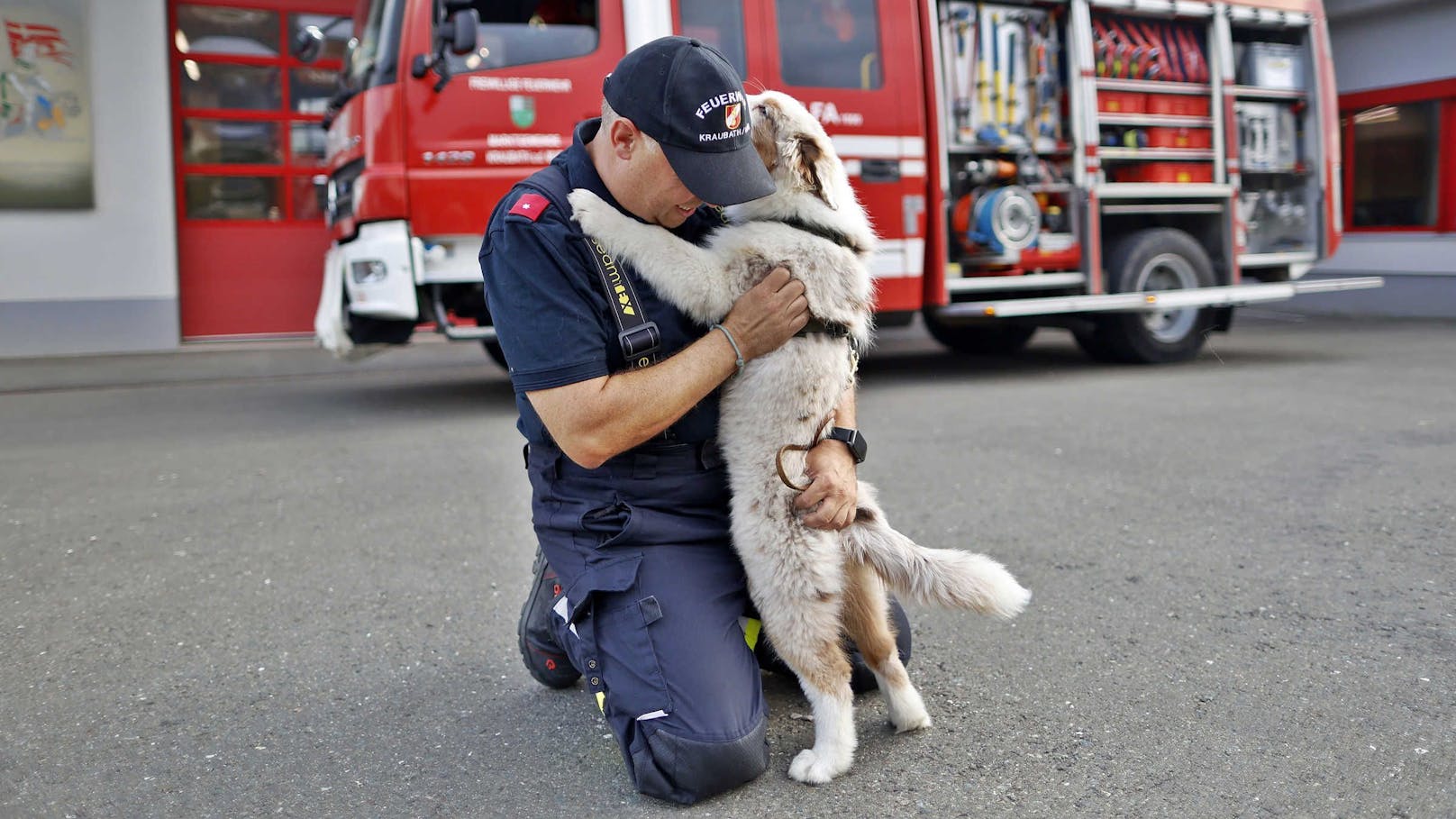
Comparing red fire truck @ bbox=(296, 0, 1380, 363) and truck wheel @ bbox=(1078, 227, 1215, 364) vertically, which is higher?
red fire truck @ bbox=(296, 0, 1380, 363)

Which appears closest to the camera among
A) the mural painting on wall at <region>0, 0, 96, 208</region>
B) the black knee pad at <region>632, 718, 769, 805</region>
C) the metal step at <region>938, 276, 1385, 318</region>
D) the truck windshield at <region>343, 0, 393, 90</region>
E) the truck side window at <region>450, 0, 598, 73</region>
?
the black knee pad at <region>632, 718, 769, 805</region>

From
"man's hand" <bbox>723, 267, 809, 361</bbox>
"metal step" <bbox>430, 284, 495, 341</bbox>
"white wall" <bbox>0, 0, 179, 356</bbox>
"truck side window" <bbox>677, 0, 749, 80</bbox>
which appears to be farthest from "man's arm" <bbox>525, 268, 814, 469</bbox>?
"white wall" <bbox>0, 0, 179, 356</bbox>

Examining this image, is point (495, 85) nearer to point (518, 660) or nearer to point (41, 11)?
point (518, 660)

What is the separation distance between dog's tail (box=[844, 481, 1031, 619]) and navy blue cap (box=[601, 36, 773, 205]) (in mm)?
829

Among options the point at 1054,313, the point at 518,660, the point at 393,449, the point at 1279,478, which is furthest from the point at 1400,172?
the point at 518,660

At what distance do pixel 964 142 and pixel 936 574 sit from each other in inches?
255

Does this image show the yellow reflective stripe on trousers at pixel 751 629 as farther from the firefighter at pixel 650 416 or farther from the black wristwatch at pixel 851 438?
the black wristwatch at pixel 851 438

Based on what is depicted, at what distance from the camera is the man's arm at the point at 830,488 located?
2654 millimetres

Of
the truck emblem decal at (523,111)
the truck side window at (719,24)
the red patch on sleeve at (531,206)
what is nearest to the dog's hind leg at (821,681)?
the red patch on sleeve at (531,206)

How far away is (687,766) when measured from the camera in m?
2.49

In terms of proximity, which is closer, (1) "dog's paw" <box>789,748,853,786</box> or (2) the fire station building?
(1) "dog's paw" <box>789,748,853,786</box>

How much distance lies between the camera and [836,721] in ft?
8.54

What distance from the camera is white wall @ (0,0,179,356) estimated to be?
1135 cm

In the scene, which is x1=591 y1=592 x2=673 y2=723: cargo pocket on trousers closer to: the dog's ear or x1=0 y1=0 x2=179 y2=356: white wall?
the dog's ear
